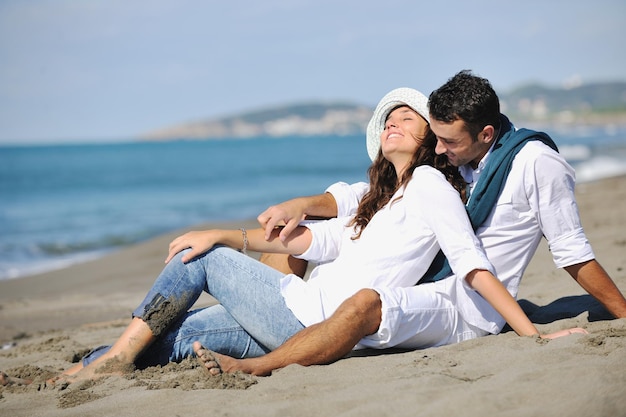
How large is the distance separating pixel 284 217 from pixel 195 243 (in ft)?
1.70

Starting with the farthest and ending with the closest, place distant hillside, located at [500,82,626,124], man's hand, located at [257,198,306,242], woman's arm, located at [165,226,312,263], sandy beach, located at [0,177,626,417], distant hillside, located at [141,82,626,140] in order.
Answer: distant hillside, located at [141,82,626,140] < distant hillside, located at [500,82,626,124] < man's hand, located at [257,198,306,242] < woman's arm, located at [165,226,312,263] < sandy beach, located at [0,177,626,417]

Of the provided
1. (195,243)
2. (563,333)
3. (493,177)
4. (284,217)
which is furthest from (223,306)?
(563,333)

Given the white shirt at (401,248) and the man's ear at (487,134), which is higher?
the man's ear at (487,134)

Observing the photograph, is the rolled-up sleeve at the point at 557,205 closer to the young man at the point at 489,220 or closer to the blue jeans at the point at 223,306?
the young man at the point at 489,220

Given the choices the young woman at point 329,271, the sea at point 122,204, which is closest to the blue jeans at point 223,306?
the young woman at point 329,271

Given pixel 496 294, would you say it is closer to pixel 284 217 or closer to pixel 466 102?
pixel 466 102

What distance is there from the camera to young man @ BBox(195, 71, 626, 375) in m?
3.24

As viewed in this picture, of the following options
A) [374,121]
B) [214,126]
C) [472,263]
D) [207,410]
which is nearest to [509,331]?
[472,263]

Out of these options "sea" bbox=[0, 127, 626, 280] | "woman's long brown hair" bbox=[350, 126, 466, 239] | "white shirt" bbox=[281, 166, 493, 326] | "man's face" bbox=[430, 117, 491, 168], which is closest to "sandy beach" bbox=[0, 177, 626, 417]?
"white shirt" bbox=[281, 166, 493, 326]

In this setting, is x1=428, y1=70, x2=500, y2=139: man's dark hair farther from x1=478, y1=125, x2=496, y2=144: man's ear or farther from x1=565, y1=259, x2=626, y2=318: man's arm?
x1=565, y1=259, x2=626, y2=318: man's arm

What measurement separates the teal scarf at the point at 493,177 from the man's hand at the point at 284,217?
0.77m

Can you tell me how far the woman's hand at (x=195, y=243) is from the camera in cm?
347

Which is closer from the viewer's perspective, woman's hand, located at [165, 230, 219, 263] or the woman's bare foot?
the woman's bare foot

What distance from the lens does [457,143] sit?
11.1ft
